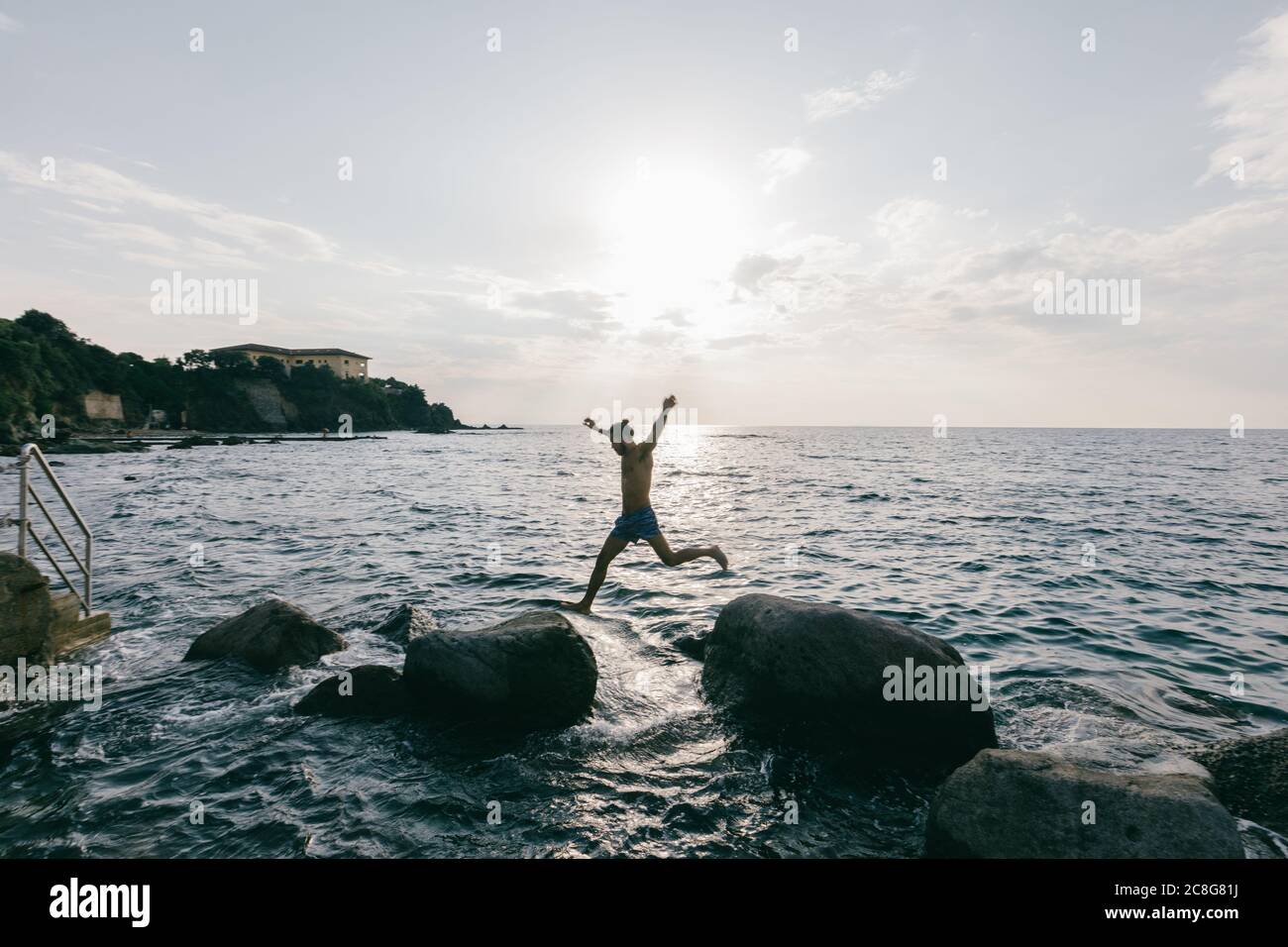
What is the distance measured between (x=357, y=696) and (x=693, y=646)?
4.55 metres

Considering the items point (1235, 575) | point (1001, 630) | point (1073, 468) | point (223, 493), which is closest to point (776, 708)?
point (1001, 630)

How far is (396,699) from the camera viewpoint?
6.56 metres

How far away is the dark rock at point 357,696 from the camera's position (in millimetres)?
6453

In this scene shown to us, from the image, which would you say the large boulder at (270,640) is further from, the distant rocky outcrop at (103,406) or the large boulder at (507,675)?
the distant rocky outcrop at (103,406)

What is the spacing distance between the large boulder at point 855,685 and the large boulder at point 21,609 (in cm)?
851

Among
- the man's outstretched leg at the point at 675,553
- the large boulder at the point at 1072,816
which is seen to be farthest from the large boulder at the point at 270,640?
the large boulder at the point at 1072,816

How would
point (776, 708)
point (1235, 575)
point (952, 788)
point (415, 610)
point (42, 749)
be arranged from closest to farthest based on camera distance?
point (952, 788)
point (42, 749)
point (776, 708)
point (415, 610)
point (1235, 575)

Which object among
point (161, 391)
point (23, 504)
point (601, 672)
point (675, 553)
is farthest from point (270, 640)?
point (161, 391)

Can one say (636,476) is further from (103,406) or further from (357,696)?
(103,406)

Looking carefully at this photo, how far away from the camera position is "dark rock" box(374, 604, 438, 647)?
903 cm

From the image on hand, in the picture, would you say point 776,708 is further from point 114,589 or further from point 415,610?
point 114,589

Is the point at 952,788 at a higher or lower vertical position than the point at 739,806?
higher

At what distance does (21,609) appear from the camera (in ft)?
22.7
